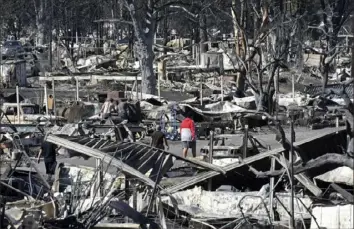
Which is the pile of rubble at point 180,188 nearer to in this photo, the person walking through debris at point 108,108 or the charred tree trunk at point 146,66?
the person walking through debris at point 108,108

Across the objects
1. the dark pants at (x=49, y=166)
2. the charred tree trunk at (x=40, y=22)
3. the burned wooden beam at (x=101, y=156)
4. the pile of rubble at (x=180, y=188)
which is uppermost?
the charred tree trunk at (x=40, y=22)

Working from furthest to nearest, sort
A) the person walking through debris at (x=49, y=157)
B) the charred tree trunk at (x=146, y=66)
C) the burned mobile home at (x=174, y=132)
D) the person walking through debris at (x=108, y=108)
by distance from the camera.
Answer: the charred tree trunk at (x=146, y=66), the person walking through debris at (x=108, y=108), the person walking through debris at (x=49, y=157), the burned mobile home at (x=174, y=132)

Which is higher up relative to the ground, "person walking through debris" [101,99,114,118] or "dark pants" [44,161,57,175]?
"person walking through debris" [101,99,114,118]

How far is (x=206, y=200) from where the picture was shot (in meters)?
18.8

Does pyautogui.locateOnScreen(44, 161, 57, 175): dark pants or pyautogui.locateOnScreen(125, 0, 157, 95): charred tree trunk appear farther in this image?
pyautogui.locateOnScreen(125, 0, 157, 95): charred tree trunk

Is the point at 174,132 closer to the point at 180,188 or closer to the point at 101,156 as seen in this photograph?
the point at 180,188

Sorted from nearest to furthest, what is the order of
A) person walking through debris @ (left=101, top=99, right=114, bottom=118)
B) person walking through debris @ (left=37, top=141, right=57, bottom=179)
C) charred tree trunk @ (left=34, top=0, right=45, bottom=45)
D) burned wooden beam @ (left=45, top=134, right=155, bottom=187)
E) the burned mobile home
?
the burned mobile home → burned wooden beam @ (left=45, top=134, right=155, bottom=187) → person walking through debris @ (left=37, top=141, right=57, bottom=179) → person walking through debris @ (left=101, top=99, right=114, bottom=118) → charred tree trunk @ (left=34, top=0, right=45, bottom=45)

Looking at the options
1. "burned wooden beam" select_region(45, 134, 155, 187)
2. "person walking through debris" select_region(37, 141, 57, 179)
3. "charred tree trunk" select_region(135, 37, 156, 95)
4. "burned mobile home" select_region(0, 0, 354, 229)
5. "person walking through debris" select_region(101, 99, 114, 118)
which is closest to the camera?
"burned mobile home" select_region(0, 0, 354, 229)

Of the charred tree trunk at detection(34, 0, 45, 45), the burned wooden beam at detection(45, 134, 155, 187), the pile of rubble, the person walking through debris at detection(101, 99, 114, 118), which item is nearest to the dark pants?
the pile of rubble

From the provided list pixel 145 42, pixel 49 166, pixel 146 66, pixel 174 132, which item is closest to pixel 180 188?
pixel 49 166

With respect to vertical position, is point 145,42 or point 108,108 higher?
point 145,42

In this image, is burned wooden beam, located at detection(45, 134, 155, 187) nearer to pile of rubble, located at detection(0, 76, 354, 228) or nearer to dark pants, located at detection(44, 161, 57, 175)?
pile of rubble, located at detection(0, 76, 354, 228)

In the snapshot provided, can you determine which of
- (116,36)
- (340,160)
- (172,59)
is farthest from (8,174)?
(116,36)

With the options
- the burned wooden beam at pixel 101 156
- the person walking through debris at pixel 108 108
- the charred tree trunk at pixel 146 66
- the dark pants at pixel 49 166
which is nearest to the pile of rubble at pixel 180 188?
the burned wooden beam at pixel 101 156
